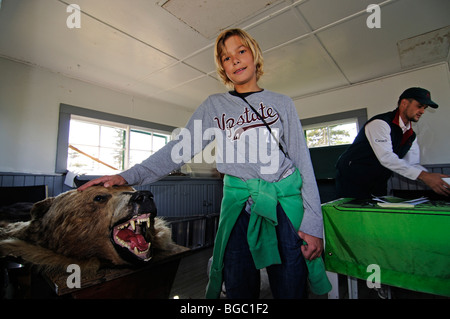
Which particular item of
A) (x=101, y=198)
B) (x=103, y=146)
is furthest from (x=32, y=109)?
(x=101, y=198)

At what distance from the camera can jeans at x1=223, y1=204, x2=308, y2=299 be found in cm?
80

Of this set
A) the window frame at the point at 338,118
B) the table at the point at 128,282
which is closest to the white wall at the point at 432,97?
the window frame at the point at 338,118

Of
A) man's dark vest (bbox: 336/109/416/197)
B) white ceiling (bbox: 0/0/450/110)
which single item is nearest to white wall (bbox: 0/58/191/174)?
white ceiling (bbox: 0/0/450/110)

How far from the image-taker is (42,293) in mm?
748

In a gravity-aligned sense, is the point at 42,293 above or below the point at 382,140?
below

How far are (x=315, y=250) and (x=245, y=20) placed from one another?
94.1 inches

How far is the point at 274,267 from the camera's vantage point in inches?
33.4

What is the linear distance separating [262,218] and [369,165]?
5.47 ft

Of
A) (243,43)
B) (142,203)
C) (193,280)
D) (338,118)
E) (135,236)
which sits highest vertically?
(338,118)

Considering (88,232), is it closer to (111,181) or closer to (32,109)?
(111,181)

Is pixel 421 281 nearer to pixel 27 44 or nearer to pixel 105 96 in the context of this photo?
pixel 27 44

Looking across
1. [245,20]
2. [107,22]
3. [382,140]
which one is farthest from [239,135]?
[107,22]
